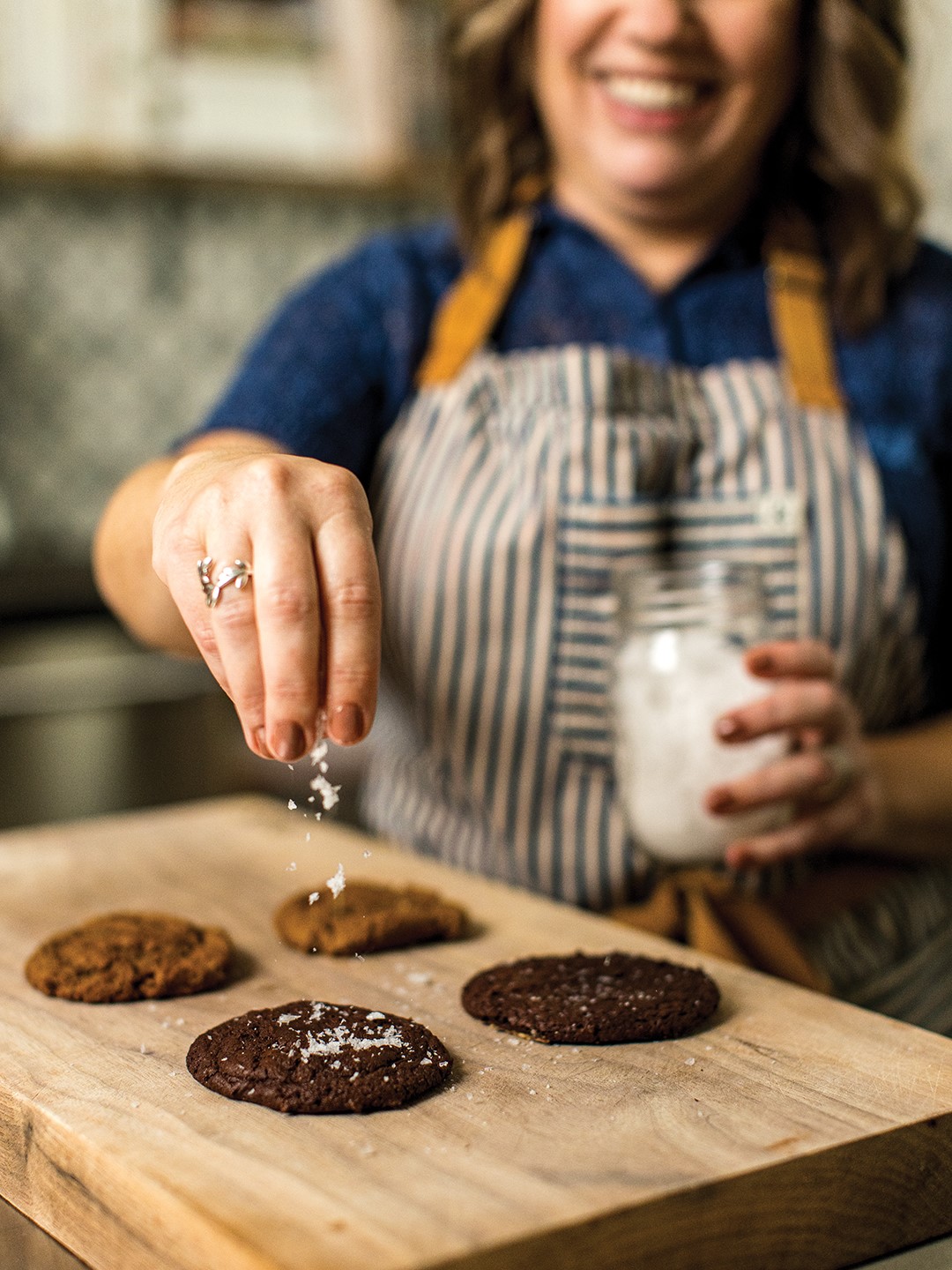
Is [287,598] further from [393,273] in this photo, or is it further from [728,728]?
[393,273]

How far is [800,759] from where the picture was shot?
1002 mm

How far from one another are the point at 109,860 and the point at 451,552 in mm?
364

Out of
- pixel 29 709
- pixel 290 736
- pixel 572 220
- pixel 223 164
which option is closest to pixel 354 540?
pixel 290 736

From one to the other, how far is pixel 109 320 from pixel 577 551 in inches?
71.2

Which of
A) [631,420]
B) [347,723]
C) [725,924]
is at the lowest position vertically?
[725,924]

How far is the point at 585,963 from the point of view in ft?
2.78

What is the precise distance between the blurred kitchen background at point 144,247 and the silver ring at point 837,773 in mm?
1515

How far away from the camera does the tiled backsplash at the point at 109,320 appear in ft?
8.68

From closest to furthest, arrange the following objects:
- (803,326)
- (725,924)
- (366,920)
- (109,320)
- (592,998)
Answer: (592,998) → (366,920) → (725,924) → (803,326) → (109,320)

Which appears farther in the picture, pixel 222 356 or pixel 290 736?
pixel 222 356

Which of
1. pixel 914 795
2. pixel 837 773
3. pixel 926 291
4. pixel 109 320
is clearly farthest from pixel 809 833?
pixel 109 320

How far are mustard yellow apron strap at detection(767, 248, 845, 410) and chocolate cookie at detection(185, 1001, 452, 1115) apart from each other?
72 cm

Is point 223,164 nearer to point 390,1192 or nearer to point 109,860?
point 109,860

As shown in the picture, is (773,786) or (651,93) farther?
(651,93)
